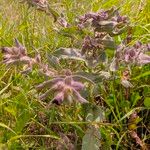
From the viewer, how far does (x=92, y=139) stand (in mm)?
1323

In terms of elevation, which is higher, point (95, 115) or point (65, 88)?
point (65, 88)

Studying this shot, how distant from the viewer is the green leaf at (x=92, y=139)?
4.32 ft

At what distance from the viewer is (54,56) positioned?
139 cm

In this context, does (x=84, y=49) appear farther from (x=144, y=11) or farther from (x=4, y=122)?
(x=144, y=11)

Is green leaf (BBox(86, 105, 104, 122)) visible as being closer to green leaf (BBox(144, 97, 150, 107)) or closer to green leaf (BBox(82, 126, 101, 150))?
green leaf (BBox(82, 126, 101, 150))

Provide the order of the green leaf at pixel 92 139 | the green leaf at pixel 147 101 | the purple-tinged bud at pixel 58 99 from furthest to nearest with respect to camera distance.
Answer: the green leaf at pixel 147 101, the green leaf at pixel 92 139, the purple-tinged bud at pixel 58 99

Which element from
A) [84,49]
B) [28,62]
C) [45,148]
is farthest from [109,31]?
[45,148]

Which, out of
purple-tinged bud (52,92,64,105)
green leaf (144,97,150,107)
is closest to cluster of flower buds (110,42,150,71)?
green leaf (144,97,150,107)

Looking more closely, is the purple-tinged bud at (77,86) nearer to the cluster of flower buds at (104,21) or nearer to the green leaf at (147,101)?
the cluster of flower buds at (104,21)

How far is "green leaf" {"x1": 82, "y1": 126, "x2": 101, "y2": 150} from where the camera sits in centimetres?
132

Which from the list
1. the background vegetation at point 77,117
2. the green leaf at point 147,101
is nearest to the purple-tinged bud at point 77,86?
the background vegetation at point 77,117

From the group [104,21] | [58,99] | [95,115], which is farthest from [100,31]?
[58,99]

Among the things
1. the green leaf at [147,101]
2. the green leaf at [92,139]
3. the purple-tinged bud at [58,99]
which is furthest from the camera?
the green leaf at [147,101]

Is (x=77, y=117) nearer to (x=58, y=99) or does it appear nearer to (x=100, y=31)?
(x=100, y=31)
